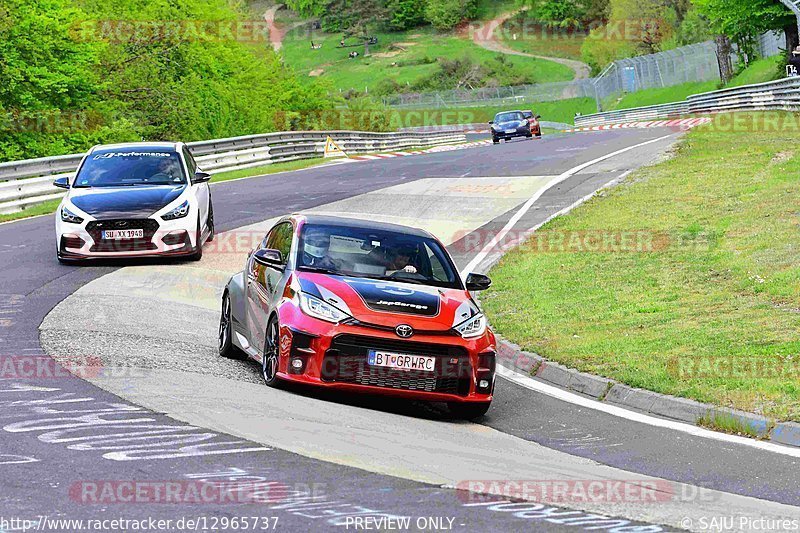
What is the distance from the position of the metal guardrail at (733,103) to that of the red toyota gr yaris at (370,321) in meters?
33.2

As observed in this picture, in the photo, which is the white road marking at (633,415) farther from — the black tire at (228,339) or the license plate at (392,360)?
the black tire at (228,339)

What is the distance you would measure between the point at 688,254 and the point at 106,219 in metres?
8.38

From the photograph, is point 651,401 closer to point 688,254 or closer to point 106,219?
point 688,254

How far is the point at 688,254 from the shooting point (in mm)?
17891

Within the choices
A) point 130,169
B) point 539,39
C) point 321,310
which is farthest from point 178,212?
point 539,39

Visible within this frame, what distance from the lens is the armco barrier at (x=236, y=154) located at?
2675 centimetres

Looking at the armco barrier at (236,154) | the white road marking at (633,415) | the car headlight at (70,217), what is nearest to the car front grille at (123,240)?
the car headlight at (70,217)

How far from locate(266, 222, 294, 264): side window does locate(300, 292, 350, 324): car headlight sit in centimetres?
97

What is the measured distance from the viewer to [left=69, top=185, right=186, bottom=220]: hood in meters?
17.3

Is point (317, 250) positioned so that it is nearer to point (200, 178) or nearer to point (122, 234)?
point (122, 234)

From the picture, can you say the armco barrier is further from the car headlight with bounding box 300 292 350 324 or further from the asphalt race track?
the car headlight with bounding box 300 292 350 324

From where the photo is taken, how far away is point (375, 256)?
1097cm

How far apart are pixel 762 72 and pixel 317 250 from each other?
58325 mm

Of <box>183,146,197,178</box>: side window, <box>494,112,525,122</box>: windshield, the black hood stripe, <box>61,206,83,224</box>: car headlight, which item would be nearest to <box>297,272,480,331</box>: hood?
the black hood stripe
